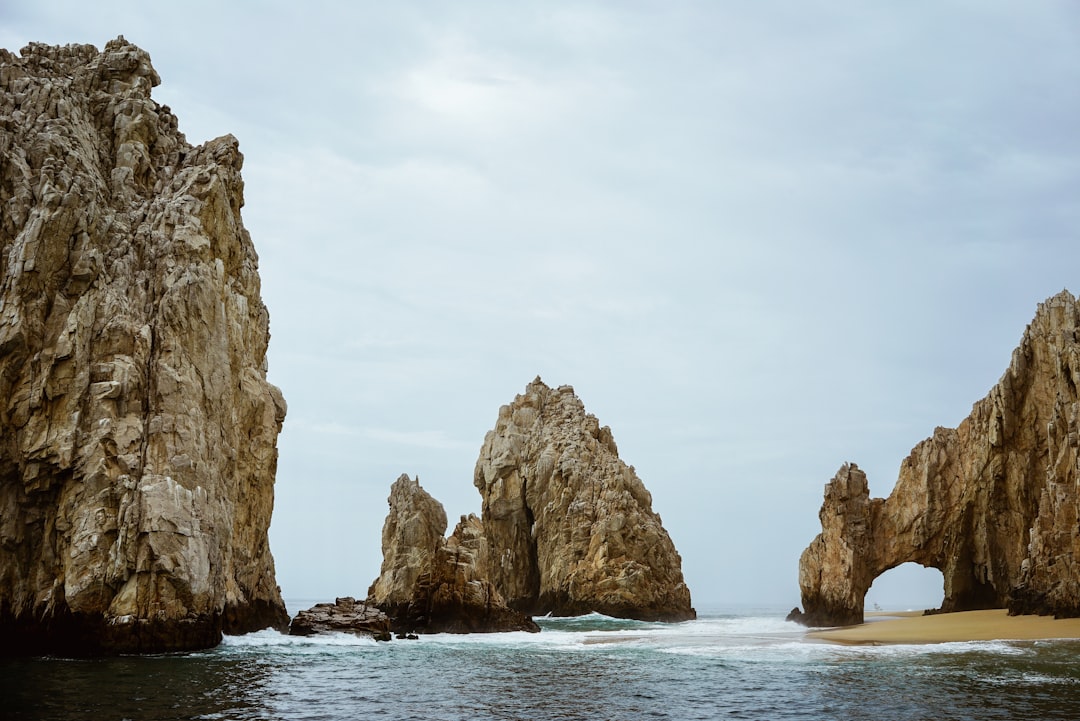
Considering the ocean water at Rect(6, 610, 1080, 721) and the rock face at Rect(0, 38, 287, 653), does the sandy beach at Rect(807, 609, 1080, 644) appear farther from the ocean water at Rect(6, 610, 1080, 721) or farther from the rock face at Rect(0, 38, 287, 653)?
the rock face at Rect(0, 38, 287, 653)

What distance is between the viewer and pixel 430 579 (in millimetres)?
48000

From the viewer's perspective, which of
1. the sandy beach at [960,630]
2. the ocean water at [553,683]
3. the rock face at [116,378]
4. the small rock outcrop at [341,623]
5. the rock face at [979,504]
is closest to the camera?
the ocean water at [553,683]

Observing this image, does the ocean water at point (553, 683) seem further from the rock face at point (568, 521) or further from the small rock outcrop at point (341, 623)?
the rock face at point (568, 521)

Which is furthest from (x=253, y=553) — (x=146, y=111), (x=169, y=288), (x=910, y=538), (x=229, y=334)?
(x=910, y=538)

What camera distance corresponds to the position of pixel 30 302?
32.1 m

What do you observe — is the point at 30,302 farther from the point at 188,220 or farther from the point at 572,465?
the point at 572,465

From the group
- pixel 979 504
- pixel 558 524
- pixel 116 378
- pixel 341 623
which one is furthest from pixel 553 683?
pixel 558 524

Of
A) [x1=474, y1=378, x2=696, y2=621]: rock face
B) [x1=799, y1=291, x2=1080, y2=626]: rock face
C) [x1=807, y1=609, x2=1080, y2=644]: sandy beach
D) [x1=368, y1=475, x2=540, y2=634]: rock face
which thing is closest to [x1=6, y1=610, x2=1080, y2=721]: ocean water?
[x1=807, y1=609, x2=1080, y2=644]: sandy beach

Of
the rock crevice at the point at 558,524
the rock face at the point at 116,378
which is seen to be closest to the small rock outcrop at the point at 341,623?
the rock face at the point at 116,378

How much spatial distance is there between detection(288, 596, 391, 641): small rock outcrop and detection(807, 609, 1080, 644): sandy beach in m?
21.3

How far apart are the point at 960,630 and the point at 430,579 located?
2674cm

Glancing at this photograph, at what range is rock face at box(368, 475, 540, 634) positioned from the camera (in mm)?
47750

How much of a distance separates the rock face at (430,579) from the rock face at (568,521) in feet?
67.9

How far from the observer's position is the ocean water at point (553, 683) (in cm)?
2016
